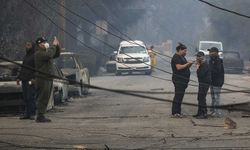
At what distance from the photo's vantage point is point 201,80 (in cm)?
1594

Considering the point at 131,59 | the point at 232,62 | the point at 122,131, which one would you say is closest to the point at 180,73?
the point at 122,131

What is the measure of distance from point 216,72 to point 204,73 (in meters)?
0.55

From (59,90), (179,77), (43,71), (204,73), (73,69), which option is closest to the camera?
(43,71)

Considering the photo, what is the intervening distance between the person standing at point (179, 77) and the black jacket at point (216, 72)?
0.86 metres

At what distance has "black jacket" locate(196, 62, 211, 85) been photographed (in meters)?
15.9

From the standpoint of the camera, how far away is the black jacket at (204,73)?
1588cm

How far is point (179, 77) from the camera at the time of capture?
15656 mm

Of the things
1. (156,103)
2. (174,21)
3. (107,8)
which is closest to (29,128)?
(156,103)

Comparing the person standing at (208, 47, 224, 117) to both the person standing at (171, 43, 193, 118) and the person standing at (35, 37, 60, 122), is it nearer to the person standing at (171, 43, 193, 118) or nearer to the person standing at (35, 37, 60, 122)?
the person standing at (171, 43, 193, 118)

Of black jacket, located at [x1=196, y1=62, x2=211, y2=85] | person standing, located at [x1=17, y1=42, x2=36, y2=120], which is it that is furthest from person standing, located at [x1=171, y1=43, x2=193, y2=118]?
person standing, located at [x1=17, y1=42, x2=36, y2=120]

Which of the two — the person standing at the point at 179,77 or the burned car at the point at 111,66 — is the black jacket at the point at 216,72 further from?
the burned car at the point at 111,66

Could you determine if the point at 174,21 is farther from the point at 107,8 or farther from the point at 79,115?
the point at 79,115

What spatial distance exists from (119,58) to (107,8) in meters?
24.8

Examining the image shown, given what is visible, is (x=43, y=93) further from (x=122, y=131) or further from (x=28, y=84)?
(x=122, y=131)
